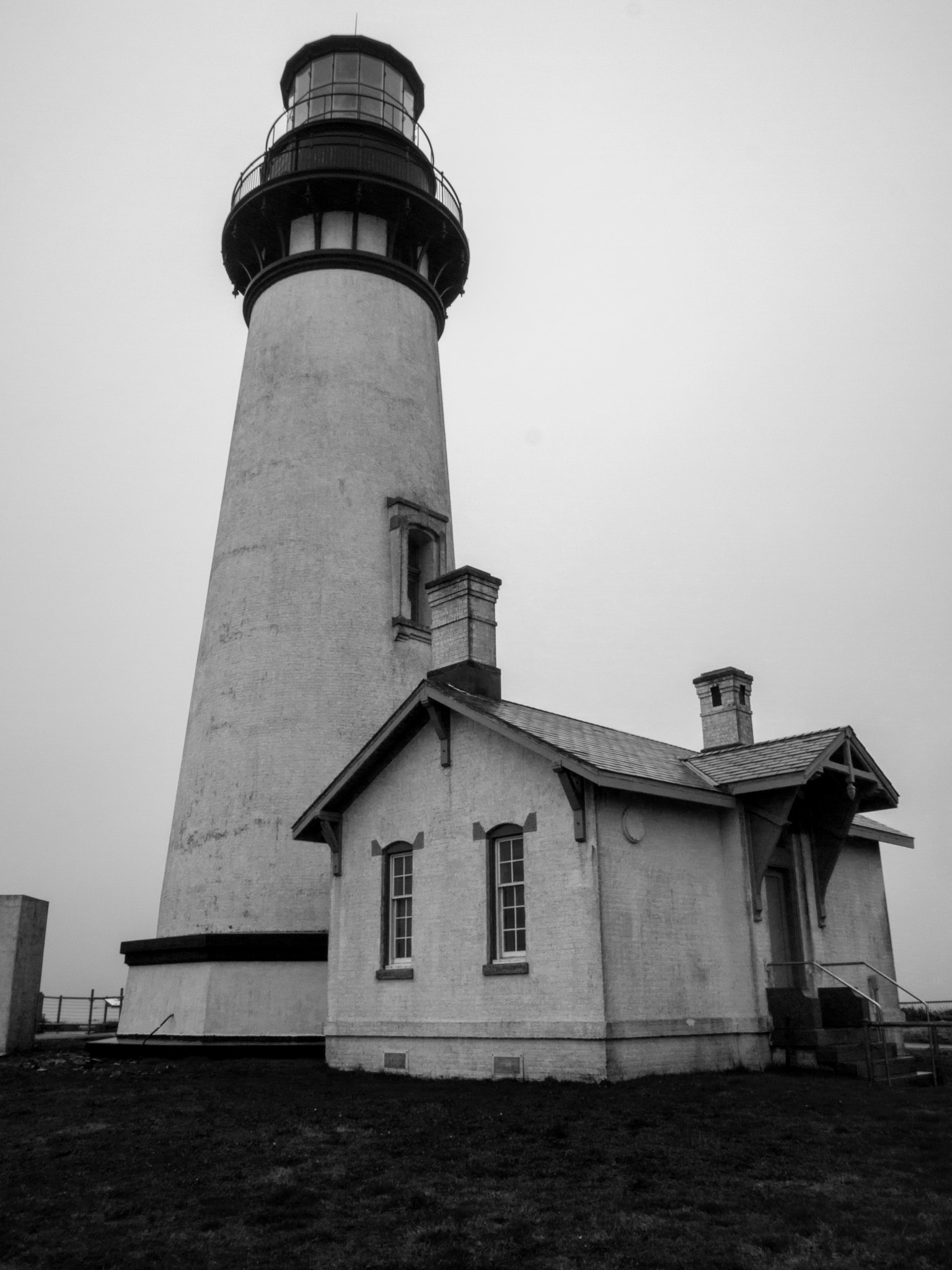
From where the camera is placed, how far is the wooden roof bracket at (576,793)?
14711 millimetres

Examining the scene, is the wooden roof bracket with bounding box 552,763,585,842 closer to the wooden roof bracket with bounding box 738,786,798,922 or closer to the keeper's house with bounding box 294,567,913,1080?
the keeper's house with bounding box 294,567,913,1080

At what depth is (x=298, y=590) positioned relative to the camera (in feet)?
68.3

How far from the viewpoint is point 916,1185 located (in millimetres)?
8477

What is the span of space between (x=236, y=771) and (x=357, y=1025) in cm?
505

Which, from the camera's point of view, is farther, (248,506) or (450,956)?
(248,506)

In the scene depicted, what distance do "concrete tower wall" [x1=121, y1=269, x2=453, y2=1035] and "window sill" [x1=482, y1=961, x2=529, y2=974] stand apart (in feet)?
14.6

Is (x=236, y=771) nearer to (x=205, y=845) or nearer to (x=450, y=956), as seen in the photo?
(x=205, y=845)

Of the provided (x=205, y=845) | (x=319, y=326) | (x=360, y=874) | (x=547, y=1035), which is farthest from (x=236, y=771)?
(x=319, y=326)

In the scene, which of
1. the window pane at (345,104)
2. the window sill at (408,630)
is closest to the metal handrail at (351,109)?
the window pane at (345,104)

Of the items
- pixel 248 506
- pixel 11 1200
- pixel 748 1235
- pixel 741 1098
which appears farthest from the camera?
pixel 248 506

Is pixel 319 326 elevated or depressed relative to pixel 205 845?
elevated

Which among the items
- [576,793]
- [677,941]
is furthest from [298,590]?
[677,941]

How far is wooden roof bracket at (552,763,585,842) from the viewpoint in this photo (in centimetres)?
1471

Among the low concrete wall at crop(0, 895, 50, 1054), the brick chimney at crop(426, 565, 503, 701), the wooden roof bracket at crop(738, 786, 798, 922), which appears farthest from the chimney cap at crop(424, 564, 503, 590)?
the low concrete wall at crop(0, 895, 50, 1054)
